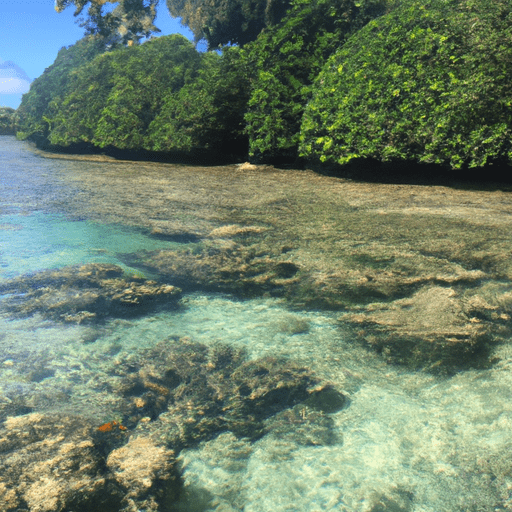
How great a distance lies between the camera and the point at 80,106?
1355cm

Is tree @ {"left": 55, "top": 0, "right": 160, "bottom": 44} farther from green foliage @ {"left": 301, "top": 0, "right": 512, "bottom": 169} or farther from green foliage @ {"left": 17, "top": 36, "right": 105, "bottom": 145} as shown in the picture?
green foliage @ {"left": 301, "top": 0, "right": 512, "bottom": 169}

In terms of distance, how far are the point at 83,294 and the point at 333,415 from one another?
1772 mm

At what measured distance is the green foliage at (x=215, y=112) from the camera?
356 inches

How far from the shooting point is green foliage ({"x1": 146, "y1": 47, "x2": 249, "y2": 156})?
9048 mm

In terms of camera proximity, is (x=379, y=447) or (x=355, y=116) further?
(x=355, y=116)

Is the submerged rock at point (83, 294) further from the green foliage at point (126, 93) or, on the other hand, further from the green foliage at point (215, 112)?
the green foliage at point (126, 93)

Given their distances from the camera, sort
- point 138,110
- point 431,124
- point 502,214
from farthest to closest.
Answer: point 138,110 < point 431,124 < point 502,214

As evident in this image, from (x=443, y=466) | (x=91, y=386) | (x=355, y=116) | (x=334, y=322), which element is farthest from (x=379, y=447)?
(x=355, y=116)

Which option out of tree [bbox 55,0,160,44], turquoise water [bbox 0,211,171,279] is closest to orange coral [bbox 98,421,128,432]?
turquoise water [bbox 0,211,171,279]

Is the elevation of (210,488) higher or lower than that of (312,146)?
lower

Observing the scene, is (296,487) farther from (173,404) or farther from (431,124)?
(431,124)

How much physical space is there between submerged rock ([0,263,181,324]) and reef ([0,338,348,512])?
1.91ft

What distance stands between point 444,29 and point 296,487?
19.6ft

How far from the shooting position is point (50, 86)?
18.1 m
